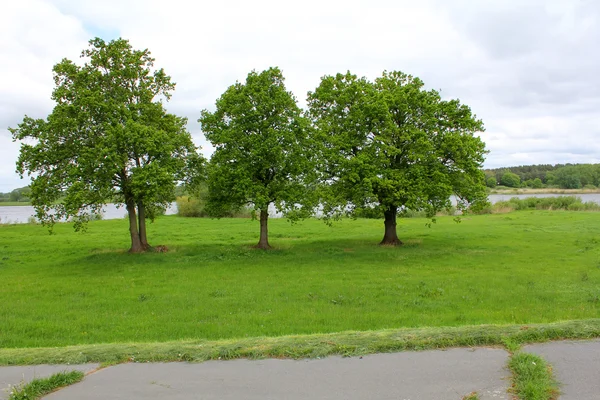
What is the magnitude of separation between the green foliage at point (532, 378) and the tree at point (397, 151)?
15.7 meters

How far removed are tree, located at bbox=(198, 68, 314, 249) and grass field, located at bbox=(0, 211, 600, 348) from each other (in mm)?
3167

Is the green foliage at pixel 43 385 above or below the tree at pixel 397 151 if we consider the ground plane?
below

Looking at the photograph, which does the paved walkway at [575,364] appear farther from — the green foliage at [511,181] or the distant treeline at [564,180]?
the green foliage at [511,181]

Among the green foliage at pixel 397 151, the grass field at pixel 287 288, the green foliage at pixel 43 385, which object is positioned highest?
the green foliage at pixel 397 151

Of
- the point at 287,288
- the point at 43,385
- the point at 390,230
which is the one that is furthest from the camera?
the point at 390,230

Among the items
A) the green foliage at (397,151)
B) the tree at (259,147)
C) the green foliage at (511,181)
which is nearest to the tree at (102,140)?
the tree at (259,147)

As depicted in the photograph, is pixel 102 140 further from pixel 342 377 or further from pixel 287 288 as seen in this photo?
pixel 342 377

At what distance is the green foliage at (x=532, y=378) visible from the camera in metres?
4.34

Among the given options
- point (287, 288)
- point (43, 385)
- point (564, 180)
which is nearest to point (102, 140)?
point (287, 288)

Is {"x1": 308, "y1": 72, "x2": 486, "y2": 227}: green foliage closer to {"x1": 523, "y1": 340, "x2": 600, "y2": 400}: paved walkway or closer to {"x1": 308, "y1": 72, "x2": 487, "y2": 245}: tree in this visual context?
{"x1": 308, "y1": 72, "x2": 487, "y2": 245}: tree

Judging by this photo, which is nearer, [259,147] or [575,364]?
[575,364]

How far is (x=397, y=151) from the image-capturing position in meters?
21.5

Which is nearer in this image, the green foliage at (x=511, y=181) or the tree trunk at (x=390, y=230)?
the tree trunk at (x=390, y=230)

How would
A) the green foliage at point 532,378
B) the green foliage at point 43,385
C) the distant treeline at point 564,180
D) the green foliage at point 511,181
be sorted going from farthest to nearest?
the green foliage at point 511,181
the distant treeline at point 564,180
the green foliage at point 43,385
the green foliage at point 532,378
